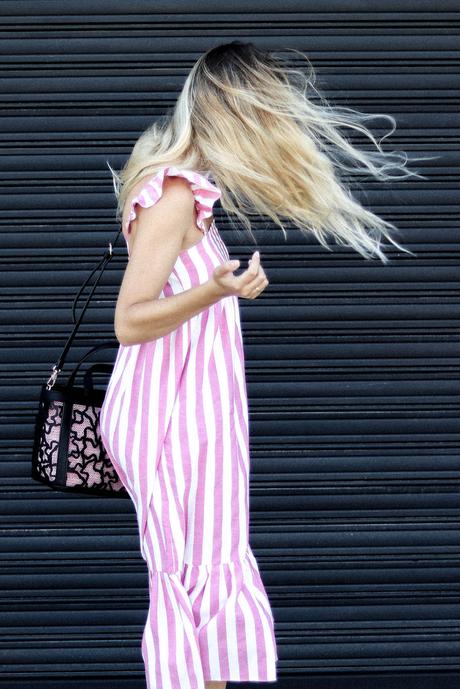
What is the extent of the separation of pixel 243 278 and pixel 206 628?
0.86 metres

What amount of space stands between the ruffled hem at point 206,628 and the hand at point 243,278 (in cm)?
70

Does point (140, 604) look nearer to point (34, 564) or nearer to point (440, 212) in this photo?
point (34, 564)

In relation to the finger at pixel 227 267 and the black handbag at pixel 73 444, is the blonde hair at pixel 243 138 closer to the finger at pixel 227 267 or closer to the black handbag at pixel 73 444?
the finger at pixel 227 267

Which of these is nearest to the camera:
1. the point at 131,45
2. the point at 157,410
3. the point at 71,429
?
the point at 157,410

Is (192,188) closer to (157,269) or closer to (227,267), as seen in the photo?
(157,269)

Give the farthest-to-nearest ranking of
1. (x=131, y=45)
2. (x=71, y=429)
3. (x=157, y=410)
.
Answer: (x=131, y=45)
(x=71, y=429)
(x=157, y=410)

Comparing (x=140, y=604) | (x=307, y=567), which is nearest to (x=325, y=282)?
(x=307, y=567)

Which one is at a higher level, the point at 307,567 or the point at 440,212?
the point at 440,212

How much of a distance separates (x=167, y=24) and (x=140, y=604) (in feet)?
7.08

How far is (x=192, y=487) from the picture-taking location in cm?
252

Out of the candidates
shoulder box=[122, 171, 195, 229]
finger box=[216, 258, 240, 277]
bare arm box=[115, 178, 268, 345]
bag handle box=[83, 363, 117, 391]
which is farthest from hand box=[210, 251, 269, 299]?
bag handle box=[83, 363, 117, 391]

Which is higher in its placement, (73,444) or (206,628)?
(73,444)

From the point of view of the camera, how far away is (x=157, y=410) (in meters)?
2.51

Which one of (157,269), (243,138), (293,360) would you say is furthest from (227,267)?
(293,360)
